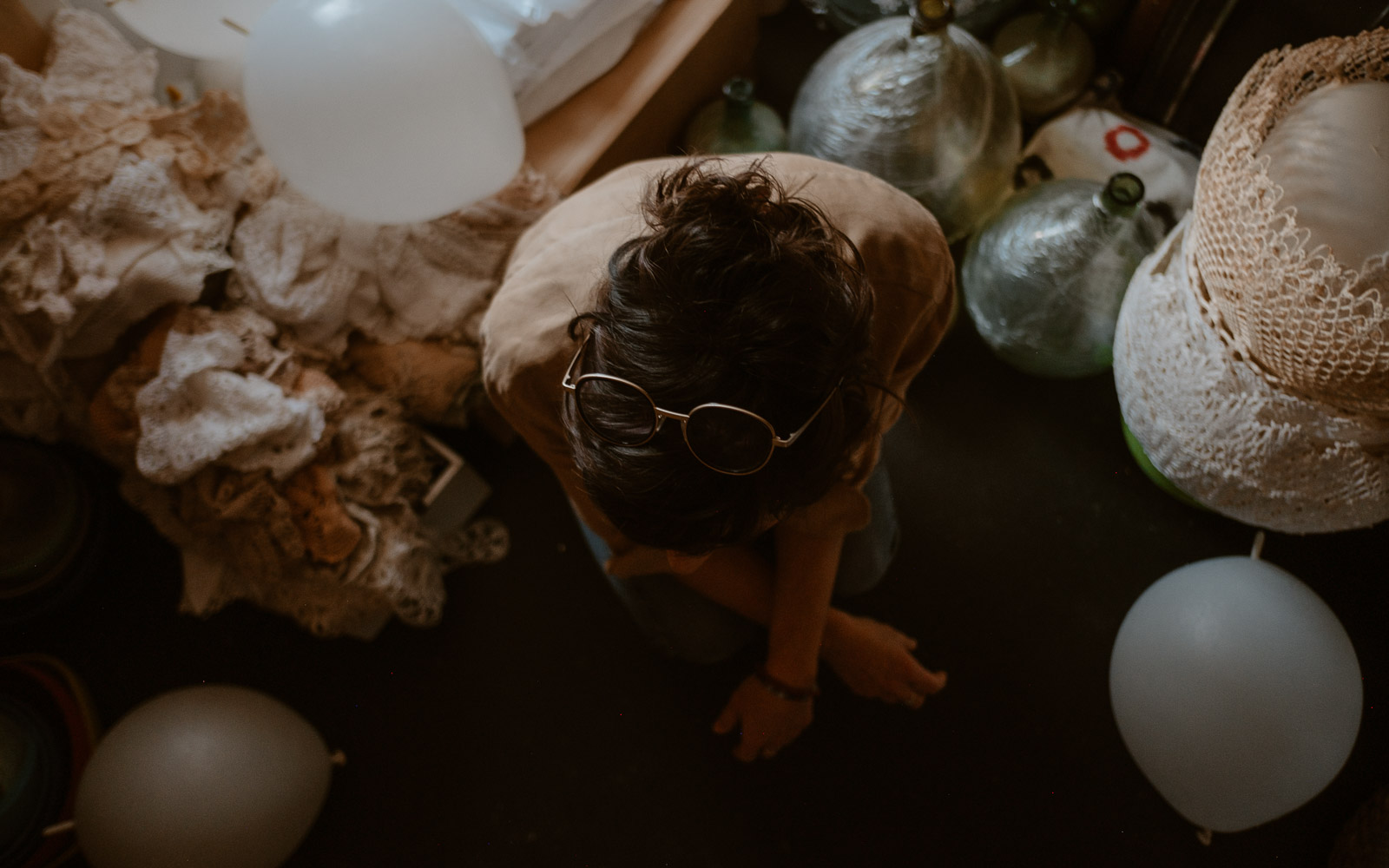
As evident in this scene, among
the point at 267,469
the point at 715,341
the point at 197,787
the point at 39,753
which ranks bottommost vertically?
the point at 39,753

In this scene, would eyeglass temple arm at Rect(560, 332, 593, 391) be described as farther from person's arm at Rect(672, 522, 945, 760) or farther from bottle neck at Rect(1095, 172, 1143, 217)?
bottle neck at Rect(1095, 172, 1143, 217)

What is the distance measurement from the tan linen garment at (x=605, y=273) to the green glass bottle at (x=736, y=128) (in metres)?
0.45

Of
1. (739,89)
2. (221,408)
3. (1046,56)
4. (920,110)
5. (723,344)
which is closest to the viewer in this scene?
(723,344)

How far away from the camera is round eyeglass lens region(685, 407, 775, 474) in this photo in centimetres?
49

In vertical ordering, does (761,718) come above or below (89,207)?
below

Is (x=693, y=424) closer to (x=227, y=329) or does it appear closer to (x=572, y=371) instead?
(x=572, y=371)

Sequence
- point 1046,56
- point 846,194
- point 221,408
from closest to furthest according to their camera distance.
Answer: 1. point 846,194
2. point 221,408
3. point 1046,56

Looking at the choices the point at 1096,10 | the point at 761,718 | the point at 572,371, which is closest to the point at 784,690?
the point at 761,718

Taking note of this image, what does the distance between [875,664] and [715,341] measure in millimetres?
721

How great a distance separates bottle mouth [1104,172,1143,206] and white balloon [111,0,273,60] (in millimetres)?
1081

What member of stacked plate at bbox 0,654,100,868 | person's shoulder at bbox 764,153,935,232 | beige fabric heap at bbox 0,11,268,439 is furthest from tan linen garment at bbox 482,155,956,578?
stacked plate at bbox 0,654,100,868

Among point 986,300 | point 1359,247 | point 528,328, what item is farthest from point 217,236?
point 1359,247

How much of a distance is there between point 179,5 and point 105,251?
11.6 inches

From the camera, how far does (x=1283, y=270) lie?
65 cm
